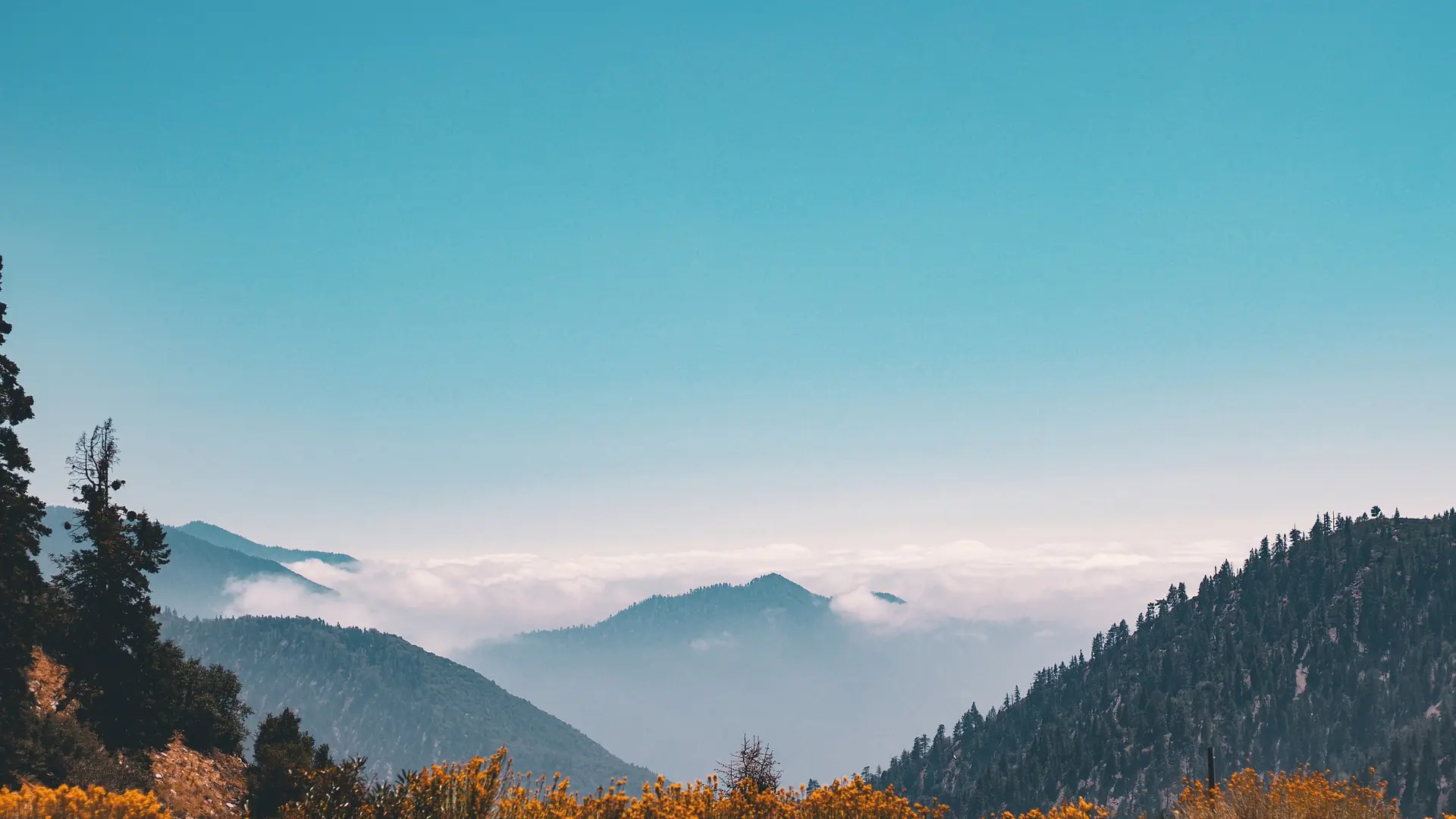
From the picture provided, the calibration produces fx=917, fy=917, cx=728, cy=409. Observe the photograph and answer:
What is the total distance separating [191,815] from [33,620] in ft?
30.2

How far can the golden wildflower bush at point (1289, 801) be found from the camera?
54.6 feet

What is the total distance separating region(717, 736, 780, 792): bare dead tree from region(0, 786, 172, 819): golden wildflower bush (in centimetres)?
1144

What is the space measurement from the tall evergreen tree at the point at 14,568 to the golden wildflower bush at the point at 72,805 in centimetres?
1607

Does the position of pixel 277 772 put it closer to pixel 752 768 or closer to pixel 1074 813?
pixel 752 768

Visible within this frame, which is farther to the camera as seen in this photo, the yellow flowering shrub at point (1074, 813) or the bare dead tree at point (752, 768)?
the bare dead tree at point (752, 768)

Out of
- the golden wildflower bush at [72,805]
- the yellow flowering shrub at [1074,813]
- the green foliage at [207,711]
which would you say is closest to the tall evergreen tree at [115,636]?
the green foliage at [207,711]

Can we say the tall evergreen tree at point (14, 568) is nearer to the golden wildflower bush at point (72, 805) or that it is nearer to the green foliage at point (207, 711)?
the green foliage at point (207, 711)

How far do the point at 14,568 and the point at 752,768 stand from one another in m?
27.7

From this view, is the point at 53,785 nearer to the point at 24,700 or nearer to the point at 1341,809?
the point at 24,700

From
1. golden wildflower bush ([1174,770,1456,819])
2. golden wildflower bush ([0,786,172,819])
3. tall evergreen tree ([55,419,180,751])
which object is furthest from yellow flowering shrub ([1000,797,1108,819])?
tall evergreen tree ([55,419,180,751])

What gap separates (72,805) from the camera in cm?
1589

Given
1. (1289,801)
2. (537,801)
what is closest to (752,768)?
(537,801)

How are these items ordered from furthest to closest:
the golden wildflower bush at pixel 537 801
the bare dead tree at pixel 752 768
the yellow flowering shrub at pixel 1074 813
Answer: the bare dead tree at pixel 752 768, the golden wildflower bush at pixel 537 801, the yellow flowering shrub at pixel 1074 813

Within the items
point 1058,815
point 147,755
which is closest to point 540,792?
point 1058,815
